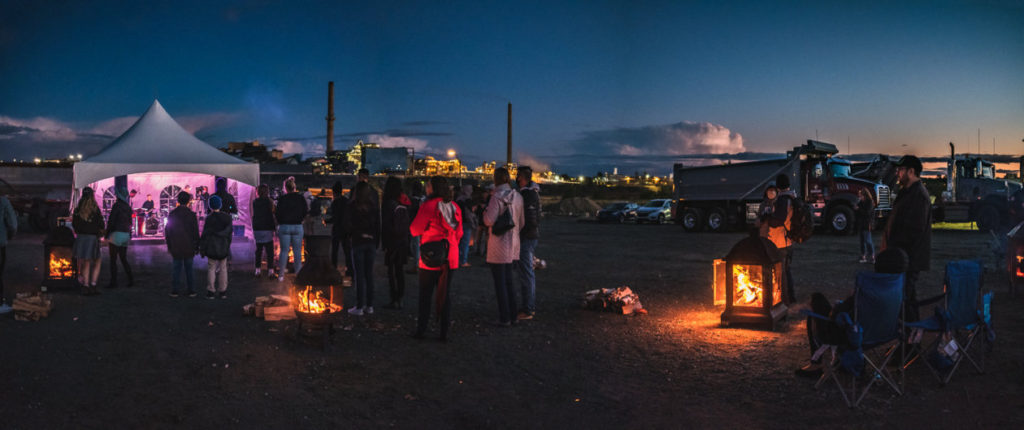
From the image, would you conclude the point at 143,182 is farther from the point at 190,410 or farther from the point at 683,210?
the point at 683,210

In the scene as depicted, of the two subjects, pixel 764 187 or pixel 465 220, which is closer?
pixel 465 220

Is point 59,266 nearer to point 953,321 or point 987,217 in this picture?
point 953,321

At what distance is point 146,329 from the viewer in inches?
269

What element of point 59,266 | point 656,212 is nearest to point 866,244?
point 59,266

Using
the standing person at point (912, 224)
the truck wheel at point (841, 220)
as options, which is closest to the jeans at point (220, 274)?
the standing person at point (912, 224)

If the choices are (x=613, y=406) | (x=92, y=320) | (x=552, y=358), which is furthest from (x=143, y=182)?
(x=613, y=406)

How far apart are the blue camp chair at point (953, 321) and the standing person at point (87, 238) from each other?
10037mm

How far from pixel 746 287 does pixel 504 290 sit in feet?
8.69

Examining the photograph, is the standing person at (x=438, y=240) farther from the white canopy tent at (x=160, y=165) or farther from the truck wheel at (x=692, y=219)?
the truck wheel at (x=692, y=219)

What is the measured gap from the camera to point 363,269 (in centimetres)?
775

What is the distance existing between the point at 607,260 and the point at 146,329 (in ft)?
31.9

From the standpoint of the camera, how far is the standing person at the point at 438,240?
6387 millimetres

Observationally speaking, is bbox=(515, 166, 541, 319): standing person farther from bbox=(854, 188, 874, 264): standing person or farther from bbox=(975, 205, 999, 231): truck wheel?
bbox=(975, 205, 999, 231): truck wheel

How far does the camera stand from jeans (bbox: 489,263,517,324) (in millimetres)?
6965
